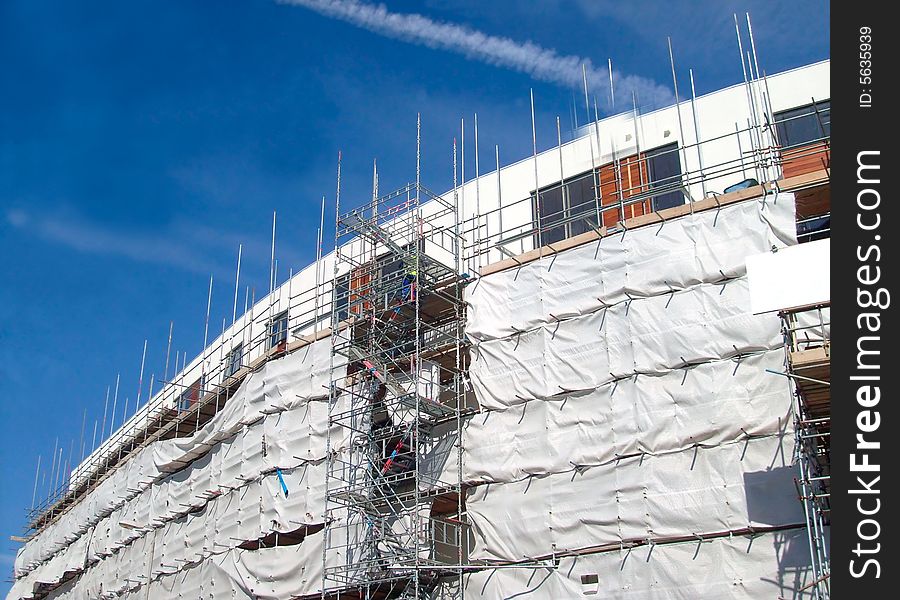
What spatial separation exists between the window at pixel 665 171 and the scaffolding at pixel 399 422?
17.5 feet

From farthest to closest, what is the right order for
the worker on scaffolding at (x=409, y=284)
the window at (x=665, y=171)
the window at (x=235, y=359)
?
the window at (x=235, y=359)
the worker on scaffolding at (x=409, y=284)
the window at (x=665, y=171)

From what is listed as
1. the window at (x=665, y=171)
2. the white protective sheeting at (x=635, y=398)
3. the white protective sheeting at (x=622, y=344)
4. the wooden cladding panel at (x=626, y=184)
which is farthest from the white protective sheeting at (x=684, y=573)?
the window at (x=665, y=171)

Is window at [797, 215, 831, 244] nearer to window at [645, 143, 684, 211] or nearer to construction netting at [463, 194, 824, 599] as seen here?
construction netting at [463, 194, 824, 599]

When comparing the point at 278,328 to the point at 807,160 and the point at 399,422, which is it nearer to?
the point at 399,422

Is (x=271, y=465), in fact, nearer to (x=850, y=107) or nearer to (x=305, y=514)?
(x=305, y=514)

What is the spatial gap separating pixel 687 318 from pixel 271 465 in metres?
13.7

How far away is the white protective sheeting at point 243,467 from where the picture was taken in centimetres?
2712

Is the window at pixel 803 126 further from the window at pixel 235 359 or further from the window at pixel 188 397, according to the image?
the window at pixel 188 397

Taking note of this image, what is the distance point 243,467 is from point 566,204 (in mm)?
12794

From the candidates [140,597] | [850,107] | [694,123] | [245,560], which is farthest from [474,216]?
[140,597]

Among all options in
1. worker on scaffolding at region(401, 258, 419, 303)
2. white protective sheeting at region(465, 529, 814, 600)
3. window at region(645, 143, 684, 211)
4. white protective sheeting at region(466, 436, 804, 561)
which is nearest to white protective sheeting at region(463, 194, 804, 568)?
white protective sheeting at region(466, 436, 804, 561)

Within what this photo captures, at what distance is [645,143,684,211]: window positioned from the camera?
23.6 m

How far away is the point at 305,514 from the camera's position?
2625 centimetres

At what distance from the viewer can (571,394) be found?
2123 cm
